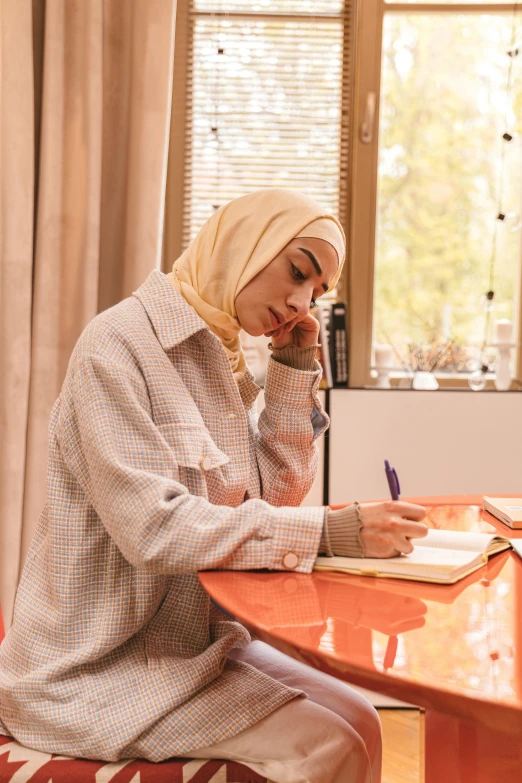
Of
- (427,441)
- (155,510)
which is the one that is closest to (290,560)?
(155,510)

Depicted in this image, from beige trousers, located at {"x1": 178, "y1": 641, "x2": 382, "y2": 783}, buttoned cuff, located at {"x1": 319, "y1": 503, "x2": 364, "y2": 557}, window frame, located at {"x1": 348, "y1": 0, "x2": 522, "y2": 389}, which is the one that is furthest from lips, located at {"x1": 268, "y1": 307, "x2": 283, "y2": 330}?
window frame, located at {"x1": 348, "y1": 0, "x2": 522, "y2": 389}

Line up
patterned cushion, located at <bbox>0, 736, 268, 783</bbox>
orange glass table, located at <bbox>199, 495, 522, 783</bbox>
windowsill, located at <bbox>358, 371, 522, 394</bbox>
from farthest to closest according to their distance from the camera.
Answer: windowsill, located at <bbox>358, 371, 522, 394</bbox> < patterned cushion, located at <bbox>0, 736, 268, 783</bbox> < orange glass table, located at <bbox>199, 495, 522, 783</bbox>

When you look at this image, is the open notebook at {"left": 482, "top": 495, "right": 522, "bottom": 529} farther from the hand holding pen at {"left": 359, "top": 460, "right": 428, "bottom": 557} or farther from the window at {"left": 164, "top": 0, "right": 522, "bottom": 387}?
the window at {"left": 164, "top": 0, "right": 522, "bottom": 387}

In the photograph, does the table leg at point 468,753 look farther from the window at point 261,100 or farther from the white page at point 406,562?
the window at point 261,100

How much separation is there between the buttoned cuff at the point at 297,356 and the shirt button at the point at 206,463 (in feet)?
1.42

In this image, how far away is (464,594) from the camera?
0.97m

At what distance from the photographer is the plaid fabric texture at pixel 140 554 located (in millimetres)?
1023

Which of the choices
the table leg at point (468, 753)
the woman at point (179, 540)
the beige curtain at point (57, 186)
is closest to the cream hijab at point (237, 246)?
the woman at point (179, 540)

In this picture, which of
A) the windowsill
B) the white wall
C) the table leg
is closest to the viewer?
the table leg

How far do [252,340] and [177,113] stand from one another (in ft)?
2.69

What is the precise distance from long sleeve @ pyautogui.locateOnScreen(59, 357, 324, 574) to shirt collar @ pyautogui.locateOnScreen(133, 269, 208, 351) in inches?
5.6

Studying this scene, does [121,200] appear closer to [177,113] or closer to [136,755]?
[177,113]

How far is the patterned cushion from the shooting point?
3.27 ft

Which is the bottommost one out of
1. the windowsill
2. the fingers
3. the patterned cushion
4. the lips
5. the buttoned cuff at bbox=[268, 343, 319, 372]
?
the patterned cushion
